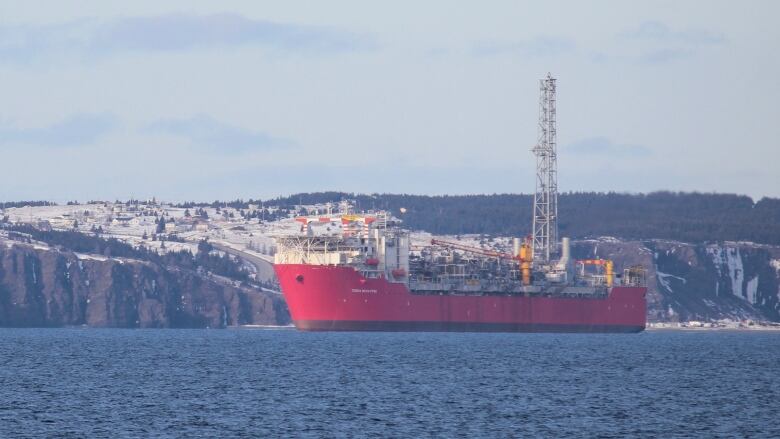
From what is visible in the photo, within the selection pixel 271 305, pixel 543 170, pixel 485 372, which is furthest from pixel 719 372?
pixel 271 305

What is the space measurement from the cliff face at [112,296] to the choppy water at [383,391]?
227ft

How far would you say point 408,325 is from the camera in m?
122

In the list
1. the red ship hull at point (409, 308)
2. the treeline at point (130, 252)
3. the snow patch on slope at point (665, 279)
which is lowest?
the red ship hull at point (409, 308)

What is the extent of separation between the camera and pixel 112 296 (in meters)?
176

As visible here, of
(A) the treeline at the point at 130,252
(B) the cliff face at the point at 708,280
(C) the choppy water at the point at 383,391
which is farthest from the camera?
(B) the cliff face at the point at 708,280

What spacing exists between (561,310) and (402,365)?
5468 centimetres

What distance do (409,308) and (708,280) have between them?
8739 centimetres

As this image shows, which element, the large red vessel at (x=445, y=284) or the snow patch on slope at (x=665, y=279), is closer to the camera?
the large red vessel at (x=445, y=284)

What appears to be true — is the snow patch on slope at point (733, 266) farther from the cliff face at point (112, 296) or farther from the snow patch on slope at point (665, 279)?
the cliff face at point (112, 296)

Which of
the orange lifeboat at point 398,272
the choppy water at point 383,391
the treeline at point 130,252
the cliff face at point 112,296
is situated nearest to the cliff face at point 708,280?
the cliff face at point 112,296

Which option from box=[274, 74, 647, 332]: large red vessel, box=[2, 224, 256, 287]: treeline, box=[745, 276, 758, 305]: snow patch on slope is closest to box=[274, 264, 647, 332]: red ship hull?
box=[274, 74, 647, 332]: large red vessel

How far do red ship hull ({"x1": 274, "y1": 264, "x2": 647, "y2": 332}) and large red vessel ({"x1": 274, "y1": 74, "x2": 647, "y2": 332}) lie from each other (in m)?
0.08

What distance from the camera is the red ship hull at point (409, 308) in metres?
117

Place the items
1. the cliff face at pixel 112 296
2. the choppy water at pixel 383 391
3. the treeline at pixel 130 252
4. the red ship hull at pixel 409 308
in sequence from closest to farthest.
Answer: the choppy water at pixel 383 391 < the red ship hull at pixel 409 308 < the cliff face at pixel 112 296 < the treeline at pixel 130 252
